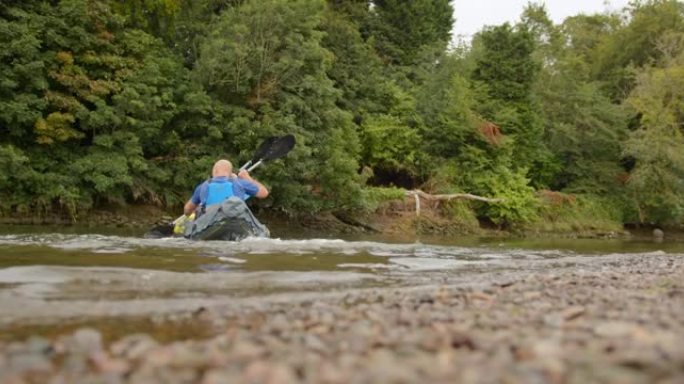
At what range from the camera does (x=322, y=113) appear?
22562 mm

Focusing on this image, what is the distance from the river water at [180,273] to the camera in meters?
4.70

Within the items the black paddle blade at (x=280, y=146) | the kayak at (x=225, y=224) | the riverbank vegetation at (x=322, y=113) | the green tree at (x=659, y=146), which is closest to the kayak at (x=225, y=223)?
the kayak at (x=225, y=224)

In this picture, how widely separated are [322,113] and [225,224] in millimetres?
12100

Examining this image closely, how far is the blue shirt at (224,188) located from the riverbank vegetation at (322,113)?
8.31 metres

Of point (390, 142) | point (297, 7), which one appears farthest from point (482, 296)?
point (390, 142)

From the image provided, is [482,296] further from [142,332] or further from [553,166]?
[553,166]

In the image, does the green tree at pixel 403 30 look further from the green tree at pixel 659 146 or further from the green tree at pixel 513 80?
the green tree at pixel 659 146

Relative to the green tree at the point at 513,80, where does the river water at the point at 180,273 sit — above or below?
below

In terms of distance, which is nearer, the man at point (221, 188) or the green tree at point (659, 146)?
the man at point (221, 188)

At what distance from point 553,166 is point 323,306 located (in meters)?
A: 33.1

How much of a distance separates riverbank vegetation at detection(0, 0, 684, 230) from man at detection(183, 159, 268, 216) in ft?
27.1

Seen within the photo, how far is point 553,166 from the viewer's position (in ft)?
116

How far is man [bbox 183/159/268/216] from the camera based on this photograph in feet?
37.2

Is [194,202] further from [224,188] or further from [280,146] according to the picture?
[280,146]
